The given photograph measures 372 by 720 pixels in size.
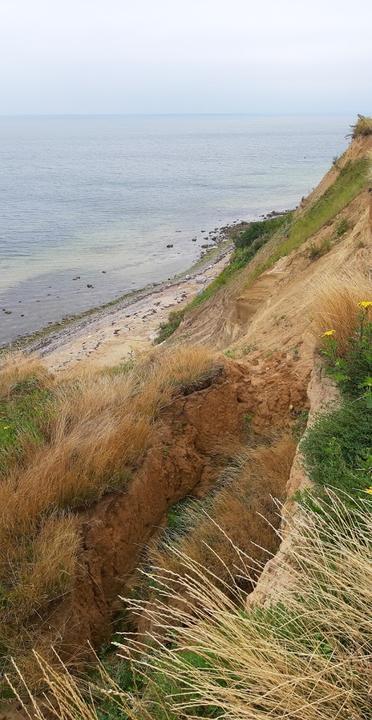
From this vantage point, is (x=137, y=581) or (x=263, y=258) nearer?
(x=137, y=581)

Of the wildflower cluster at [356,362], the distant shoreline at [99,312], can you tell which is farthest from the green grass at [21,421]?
the distant shoreline at [99,312]

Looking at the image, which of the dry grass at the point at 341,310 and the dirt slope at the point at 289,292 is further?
the dirt slope at the point at 289,292

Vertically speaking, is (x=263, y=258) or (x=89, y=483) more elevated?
(x=263, y=258)

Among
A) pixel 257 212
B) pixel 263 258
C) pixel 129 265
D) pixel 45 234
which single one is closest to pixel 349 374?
pixel 263 258

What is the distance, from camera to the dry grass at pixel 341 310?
6.04 m

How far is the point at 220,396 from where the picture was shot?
26.4 feet

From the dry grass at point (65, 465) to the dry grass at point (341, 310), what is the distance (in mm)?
2299

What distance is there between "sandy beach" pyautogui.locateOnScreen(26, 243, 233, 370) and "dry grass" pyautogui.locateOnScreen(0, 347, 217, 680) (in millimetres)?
10491

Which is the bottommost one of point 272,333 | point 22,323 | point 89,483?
point 22,323

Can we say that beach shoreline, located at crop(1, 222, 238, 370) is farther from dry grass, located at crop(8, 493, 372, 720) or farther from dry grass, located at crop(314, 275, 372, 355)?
dry grass, located at crop(8, 493, 372, 720)

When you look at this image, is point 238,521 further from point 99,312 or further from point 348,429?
point 99,312

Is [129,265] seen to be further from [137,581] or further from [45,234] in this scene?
[137,581]

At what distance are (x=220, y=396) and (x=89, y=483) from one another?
2820 millimetres

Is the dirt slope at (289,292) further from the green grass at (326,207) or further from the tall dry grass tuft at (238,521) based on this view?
the tall dry grass tuft at (238,521)
